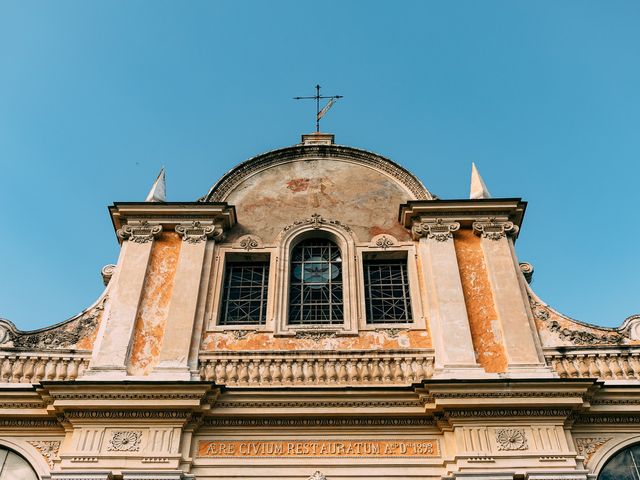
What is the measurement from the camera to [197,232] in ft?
45.5

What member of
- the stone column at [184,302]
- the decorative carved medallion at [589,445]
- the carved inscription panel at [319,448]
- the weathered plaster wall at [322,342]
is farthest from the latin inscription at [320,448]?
the decorative carved medallion at [589,445]

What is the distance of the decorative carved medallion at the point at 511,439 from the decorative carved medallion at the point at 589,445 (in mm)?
951

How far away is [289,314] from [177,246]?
2.61m

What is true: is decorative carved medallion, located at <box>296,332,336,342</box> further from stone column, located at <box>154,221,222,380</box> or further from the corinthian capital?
the corinthian capital

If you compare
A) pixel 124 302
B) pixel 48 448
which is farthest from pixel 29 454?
pixel 124 302

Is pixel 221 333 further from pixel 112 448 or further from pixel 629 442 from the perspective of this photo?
pixel 629 442

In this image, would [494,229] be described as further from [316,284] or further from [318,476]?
[318,476]

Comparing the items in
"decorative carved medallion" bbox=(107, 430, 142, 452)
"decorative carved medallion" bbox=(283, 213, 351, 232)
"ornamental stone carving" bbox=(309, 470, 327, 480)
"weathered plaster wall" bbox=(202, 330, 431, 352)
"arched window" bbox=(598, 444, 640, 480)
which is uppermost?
"decorative carved medallion" bbox=(283, 213, 351, 232)

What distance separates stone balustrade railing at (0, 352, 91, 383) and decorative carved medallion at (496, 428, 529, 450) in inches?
266

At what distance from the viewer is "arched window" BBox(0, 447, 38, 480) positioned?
10.6 metres

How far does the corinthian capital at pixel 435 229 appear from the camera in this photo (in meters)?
13.7

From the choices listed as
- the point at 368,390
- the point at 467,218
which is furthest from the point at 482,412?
the point at 467,218

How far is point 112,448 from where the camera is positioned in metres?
10.5

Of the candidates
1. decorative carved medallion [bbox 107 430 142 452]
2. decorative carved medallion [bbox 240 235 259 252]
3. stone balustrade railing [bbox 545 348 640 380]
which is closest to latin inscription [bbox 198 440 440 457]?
decorative carved medallion [bbox 107 430 142 452]
